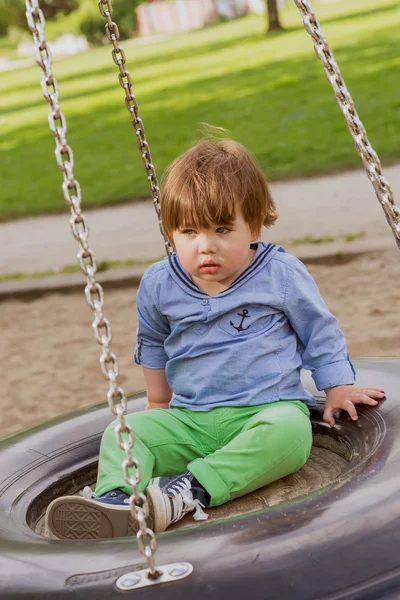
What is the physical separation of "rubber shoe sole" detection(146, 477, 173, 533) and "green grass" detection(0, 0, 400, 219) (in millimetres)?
4038

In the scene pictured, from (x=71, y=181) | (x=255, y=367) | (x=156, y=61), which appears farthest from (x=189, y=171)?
(x=156, y=61)

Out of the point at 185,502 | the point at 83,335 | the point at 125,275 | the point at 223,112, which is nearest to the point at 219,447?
the point at 185,502

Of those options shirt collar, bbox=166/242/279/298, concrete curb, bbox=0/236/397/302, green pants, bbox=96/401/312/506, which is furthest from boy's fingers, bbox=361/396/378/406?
concrete curb, bbox=0/236/397/302

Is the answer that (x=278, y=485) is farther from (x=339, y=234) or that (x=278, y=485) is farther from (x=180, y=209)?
(x=339, y=234)

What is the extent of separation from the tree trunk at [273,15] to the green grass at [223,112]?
28 centimetres

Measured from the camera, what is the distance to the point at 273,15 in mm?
19125

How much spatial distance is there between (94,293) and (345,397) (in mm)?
933

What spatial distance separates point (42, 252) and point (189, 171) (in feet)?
18.1

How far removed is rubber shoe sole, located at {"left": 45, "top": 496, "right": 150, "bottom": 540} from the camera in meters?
2.02

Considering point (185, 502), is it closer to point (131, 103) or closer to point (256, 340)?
point (256, 340)

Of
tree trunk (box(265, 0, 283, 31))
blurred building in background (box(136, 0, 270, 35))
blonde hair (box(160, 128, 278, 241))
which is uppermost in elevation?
blurred building in background (box(136, 0, 270, 35))

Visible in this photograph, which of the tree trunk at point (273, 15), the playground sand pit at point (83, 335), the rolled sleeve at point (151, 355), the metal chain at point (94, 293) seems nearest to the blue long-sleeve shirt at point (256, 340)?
the rolled sleeve at point (151, 355)

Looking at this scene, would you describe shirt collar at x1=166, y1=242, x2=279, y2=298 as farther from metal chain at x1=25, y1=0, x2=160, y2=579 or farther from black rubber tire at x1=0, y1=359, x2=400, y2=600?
metal chain at x1=25, y1=0, x2=160, y2=579

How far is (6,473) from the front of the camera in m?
2.49
